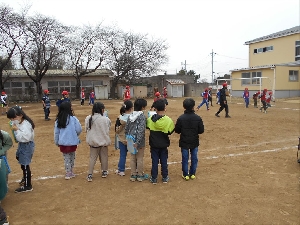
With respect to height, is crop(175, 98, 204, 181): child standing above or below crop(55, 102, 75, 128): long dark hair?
below

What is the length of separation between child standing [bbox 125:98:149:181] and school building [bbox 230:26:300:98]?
20.8 m

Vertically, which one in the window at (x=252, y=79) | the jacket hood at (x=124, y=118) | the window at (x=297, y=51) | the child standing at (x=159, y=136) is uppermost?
the window at (x=297, y=51)

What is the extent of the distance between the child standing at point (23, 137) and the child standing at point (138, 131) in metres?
1.64

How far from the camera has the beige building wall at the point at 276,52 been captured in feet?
90.5

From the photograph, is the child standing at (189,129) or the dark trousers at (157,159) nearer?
the dark trousers at (157,159)

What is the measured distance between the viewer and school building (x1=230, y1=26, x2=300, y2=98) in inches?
1007

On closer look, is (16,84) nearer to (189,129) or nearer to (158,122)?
(158,122)

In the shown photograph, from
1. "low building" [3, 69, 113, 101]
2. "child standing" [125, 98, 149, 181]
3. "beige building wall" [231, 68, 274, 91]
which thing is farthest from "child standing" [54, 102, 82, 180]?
"low building" [3, 69, 113, 101]

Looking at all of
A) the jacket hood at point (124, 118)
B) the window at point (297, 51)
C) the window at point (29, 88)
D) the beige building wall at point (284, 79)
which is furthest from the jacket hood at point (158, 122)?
the window at point (29, 88)

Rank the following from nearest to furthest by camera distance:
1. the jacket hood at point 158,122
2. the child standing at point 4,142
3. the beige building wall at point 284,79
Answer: the child standing at point 4,142
the jacket hood at point 158,122
the beige building wall at point 284,79

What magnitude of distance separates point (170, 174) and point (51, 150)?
3.86 m

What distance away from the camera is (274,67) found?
24609 millimetres

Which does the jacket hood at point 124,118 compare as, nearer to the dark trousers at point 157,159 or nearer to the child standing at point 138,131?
the child standing at point 138,131

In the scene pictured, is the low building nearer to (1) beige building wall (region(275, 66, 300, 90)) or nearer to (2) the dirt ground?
(1) beige building wall (region(275, 66, 300, 90))
